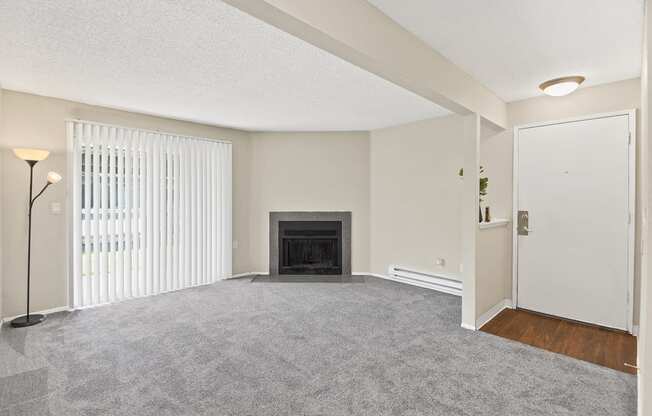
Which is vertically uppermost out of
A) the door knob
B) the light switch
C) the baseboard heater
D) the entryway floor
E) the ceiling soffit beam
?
the ceiling soffit beam

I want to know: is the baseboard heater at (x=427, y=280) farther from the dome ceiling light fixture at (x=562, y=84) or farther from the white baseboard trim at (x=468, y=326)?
the dome ceiling light fixture at (x=562, y=84)

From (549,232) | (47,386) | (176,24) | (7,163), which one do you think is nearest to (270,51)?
(176,24)

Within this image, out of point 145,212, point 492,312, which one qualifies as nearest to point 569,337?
point 492,312

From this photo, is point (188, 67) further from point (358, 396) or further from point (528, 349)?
point (528, 349)

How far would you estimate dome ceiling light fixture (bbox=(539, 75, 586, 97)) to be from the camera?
2.87 meters

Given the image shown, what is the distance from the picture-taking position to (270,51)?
2.38m

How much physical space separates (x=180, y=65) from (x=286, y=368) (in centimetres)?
260

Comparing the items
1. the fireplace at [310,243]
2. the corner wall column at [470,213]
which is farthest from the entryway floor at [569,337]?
the fireplace at [310,243]

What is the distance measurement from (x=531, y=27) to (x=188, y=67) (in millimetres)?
2645

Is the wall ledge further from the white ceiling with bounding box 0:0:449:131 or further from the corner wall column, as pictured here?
the white ceiling with bounding box 0:0:449:131

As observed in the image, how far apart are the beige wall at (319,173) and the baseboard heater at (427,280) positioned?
0.59 m

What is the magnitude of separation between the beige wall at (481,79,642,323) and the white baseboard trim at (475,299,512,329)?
0.28 feet

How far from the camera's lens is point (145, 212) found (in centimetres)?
409

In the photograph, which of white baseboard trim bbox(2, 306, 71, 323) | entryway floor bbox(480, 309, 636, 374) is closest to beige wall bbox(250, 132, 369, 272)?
entryway floor bbox(480, 309, 636, 374)
